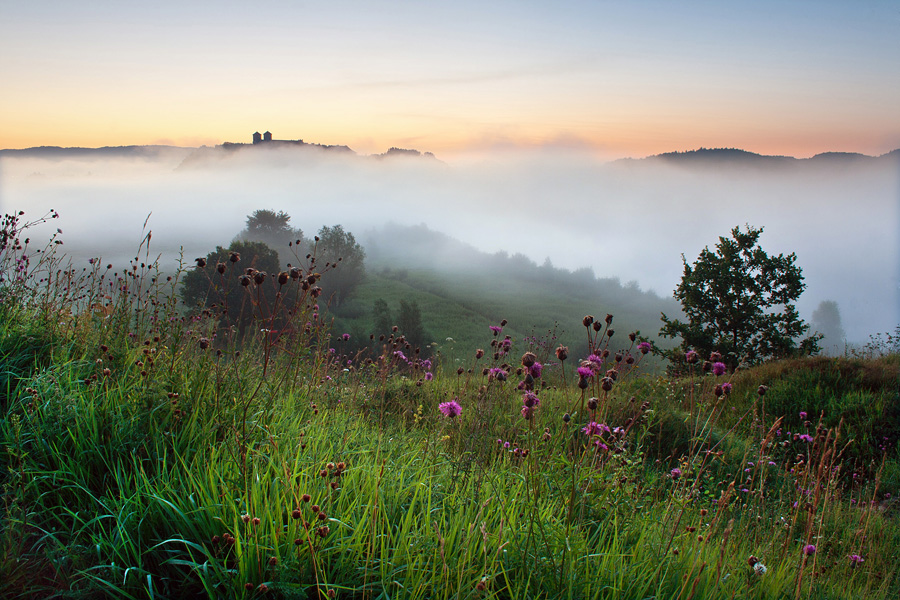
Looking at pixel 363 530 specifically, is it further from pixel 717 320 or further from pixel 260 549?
pixel 717 320

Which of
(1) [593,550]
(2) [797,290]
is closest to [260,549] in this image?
(1) [593,550]

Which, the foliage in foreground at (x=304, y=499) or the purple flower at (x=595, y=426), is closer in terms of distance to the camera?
the foliage in foreground at (x=304, y=499)

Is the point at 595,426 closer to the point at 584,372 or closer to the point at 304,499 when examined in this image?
the point at 584,372

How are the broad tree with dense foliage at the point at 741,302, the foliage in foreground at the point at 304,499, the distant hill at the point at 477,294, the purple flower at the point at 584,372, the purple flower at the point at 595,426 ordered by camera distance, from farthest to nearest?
the distant hill at the point at 477,294
the broad tree with dense foliage at the point at 741,302
the purple flower at the point at 595,426
the purple flower at the point at 584,372
the foliage in foreground at the point at 304,499

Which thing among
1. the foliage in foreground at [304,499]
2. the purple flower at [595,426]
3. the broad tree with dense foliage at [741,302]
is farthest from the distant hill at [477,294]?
the purple flower at [595,426]

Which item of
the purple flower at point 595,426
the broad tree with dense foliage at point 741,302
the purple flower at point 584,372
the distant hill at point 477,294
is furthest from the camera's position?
the distant hill at point 477,294

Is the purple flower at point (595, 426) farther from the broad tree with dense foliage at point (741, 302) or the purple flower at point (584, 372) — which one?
the broad tree with dense foliage at point (741, 302)

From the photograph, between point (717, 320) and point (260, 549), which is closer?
point (260, 549)

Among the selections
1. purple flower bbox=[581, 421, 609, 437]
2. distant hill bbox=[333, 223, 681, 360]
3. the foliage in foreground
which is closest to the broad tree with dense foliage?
distant hill bbox=[333, 223, 681, 360]

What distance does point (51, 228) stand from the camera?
604 cm

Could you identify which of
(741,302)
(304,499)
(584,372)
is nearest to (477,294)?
(741,302)

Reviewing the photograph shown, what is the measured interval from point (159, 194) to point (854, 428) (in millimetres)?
44796

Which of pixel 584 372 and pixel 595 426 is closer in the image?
pixel 584 372

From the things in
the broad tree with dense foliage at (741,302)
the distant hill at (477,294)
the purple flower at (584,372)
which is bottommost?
the distant hill at (477,294)
